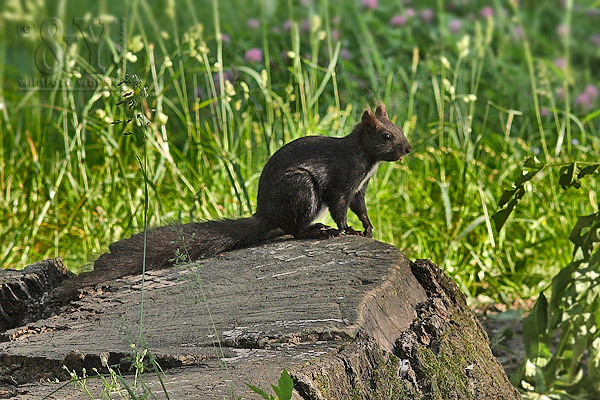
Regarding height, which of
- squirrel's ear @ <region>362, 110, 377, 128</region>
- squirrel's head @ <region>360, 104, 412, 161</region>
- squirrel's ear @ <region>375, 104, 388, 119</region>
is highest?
squirrel's ear @ <region>362, 110, 377, 128</region>

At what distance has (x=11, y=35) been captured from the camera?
7355 mm

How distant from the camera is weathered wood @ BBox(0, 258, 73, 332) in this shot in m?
2.73

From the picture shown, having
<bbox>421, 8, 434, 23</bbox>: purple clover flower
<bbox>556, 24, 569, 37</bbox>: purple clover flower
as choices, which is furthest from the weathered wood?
<bbox>556, 24, 569, 37</bbox>: purple clover flower

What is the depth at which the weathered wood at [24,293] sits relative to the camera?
273cm

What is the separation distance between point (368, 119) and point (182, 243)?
93 centimetres

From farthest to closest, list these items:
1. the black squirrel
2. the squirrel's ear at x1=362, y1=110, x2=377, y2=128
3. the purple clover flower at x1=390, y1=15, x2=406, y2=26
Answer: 1. the purple clover flower at x1=390, y1=15, x2=406, y2=26
2. the squirrel's ear at x1=362, y1=110, x2=377, y2=128
3. the black squirrel

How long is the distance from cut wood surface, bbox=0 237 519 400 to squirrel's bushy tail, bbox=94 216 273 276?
4.3 inches

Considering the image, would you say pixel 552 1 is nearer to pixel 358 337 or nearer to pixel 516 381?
pixel 516 381

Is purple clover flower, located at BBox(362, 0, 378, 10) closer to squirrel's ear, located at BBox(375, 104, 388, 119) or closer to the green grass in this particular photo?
the green grass

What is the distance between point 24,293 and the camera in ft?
9.11

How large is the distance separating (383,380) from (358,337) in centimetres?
16

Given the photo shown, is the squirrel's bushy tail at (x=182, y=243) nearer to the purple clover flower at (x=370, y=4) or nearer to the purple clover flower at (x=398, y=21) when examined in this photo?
the purple clover flower at (x=398, y=21)

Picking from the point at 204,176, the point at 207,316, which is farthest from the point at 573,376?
the point at 204,176

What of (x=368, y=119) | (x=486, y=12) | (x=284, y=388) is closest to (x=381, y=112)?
(x=368, y=119)
